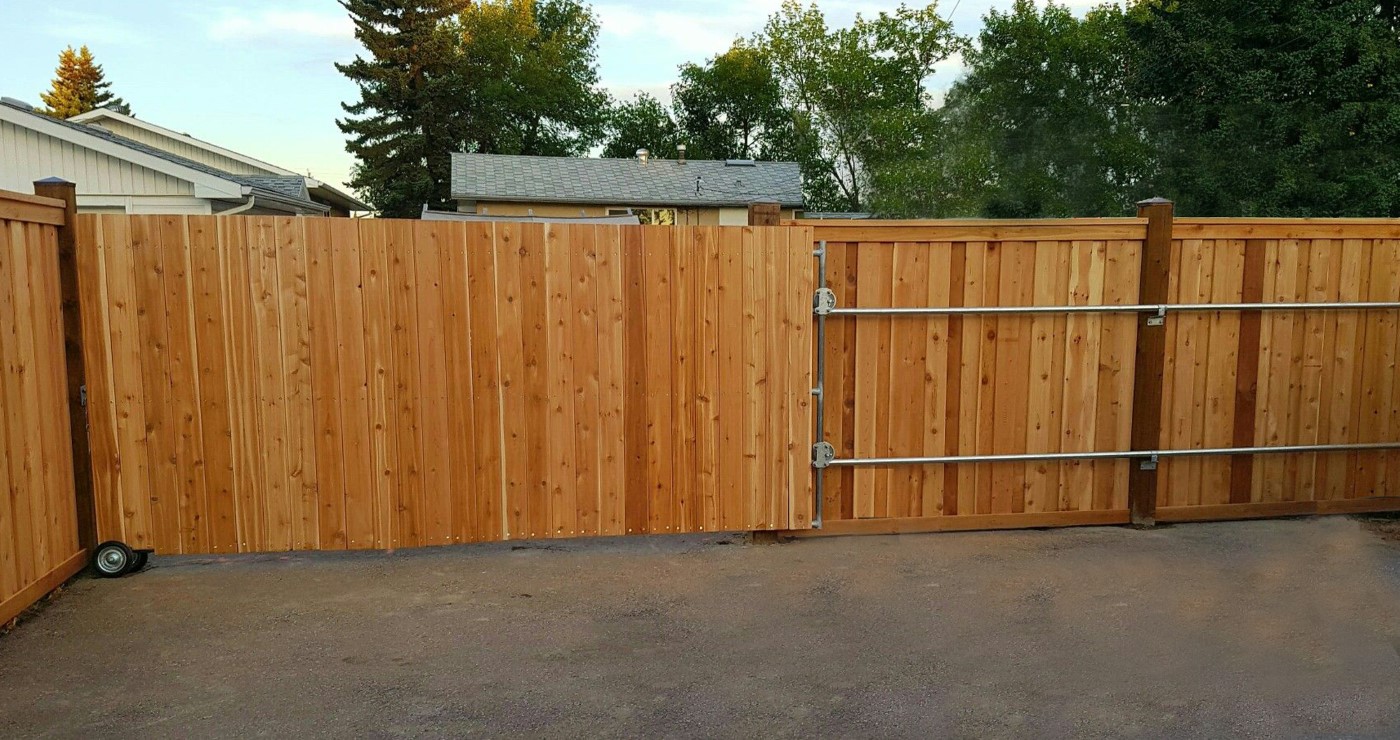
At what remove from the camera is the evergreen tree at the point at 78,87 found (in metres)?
56.6

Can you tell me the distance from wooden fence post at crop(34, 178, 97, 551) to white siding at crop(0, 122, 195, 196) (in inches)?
353

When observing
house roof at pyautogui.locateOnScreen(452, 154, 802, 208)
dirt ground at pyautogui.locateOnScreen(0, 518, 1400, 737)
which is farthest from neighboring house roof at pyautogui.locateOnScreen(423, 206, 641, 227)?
house roof at pyautogui.locateOnScreen(452, 154, 802, 208)

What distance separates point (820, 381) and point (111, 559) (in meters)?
3.74

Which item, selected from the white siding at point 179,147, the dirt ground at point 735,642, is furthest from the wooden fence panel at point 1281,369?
the white siding at point 179,147

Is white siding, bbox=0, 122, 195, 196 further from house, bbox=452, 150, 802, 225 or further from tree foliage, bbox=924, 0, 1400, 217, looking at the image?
tree foliage, bbox=924, 0, 1400, 217

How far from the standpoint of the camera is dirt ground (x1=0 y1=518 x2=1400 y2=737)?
3.55 metres

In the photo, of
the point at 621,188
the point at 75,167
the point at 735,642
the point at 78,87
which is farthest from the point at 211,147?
the point at 78,87

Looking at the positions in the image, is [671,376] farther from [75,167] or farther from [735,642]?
[75,167]

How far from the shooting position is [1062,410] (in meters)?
6.01

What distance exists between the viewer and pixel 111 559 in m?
5.12

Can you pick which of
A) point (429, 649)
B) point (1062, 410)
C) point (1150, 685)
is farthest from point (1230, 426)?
point (429, 649)

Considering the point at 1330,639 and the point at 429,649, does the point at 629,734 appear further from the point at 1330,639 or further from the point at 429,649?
the point at 1330,639

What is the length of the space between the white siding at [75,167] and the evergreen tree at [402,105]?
1101 inches

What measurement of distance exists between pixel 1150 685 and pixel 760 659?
4.78ft
